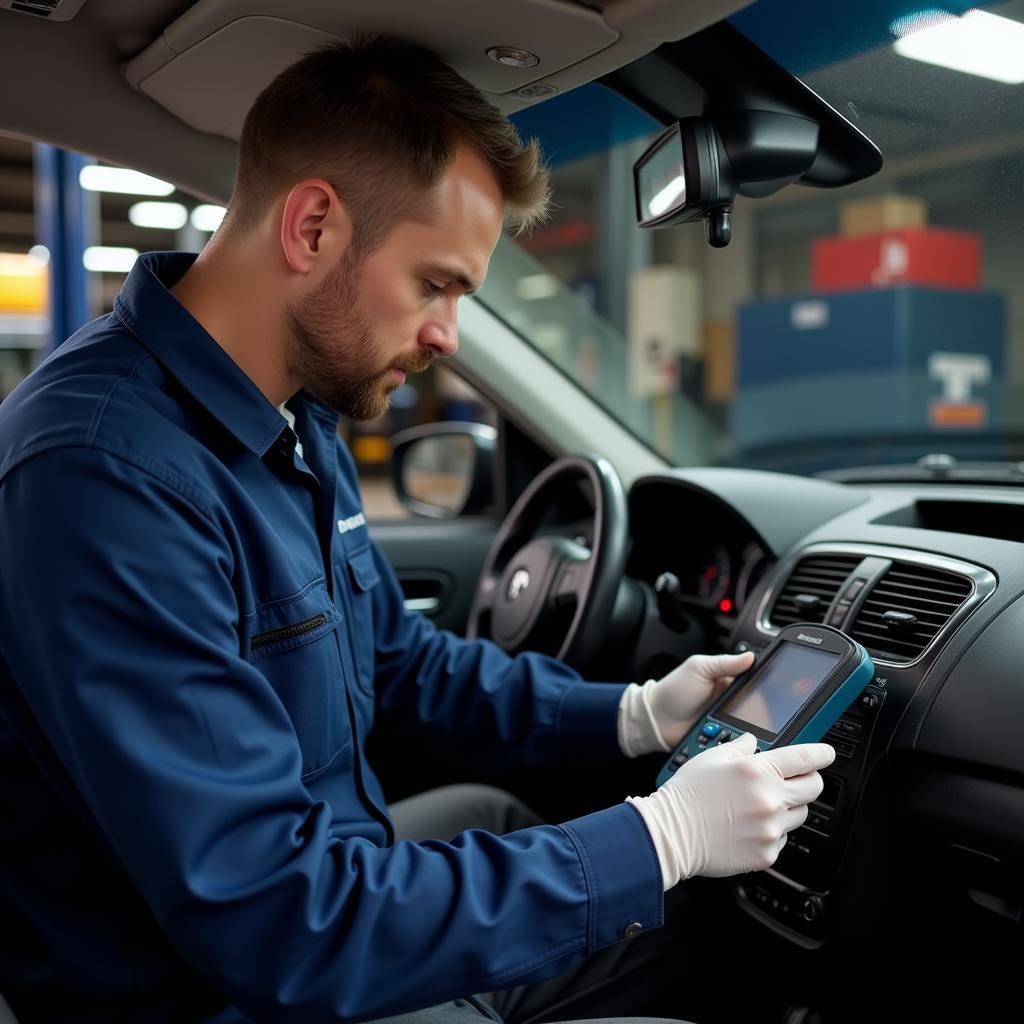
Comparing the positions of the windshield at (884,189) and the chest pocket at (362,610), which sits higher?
the windshield at (884,189)

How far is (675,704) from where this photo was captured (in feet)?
4.71

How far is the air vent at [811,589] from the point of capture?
5.05ft

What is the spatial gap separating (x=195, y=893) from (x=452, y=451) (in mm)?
1942

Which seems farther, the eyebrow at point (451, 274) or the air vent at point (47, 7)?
the air vent at point (47, 7)

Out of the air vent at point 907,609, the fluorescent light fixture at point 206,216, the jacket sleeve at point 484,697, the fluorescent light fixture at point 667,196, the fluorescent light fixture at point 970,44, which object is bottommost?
the jacket sleeve at point 484,697

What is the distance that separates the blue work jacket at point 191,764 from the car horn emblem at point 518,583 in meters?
0.76

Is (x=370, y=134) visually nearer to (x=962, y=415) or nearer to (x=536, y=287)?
(x=536, y=287)

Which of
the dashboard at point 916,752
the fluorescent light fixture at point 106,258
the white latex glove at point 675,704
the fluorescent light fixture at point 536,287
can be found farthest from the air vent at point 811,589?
the fluorescent light fixture at point 106,258

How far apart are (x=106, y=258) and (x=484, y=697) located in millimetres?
4491

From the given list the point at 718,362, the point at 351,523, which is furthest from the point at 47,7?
the point at 718,362

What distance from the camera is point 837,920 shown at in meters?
1.35

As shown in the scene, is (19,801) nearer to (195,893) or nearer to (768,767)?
(195,893)

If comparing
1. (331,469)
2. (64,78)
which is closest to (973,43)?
(331,469)

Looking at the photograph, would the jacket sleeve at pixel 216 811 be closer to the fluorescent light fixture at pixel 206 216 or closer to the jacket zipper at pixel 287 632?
the jacket zipper at pixel 287 632
